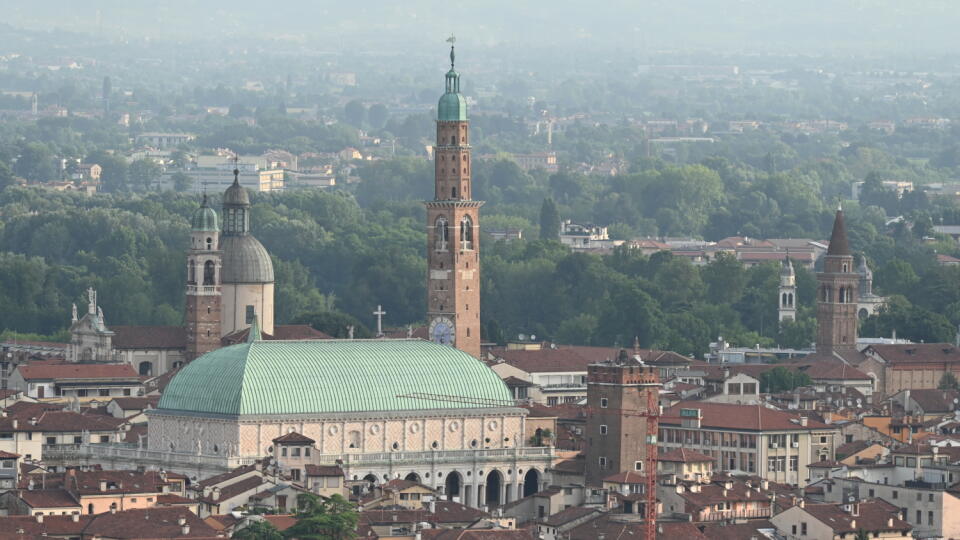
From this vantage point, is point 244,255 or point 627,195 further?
point 627,195

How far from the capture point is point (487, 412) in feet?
275

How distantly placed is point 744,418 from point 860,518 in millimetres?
15950

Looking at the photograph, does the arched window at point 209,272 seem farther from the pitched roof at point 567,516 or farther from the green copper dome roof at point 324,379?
the pitched roof at point 567,516

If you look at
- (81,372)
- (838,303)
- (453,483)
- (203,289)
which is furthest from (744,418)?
(838,303)

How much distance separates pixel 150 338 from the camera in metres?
100

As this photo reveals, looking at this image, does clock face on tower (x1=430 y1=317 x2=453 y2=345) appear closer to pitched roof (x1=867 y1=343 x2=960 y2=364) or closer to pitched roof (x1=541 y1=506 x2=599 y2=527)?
pitched roof (x1=867 y1=343 x2=960 y2=364)

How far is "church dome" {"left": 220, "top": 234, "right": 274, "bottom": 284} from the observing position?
9850 cm

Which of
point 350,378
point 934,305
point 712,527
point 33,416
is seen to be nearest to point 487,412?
point 350,378

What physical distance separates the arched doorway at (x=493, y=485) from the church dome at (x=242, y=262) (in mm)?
16848

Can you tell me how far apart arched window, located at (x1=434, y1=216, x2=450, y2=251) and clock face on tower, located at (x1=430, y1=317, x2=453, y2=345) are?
1.87 m

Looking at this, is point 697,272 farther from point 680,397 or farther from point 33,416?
point 33,416

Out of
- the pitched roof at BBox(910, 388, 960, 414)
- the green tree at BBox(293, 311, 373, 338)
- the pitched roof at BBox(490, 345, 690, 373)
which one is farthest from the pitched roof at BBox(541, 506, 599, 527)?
the green tree at BBox(293, 311, 373, 338)

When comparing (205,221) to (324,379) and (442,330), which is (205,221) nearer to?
(442,330)

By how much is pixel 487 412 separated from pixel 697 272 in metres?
49.3
